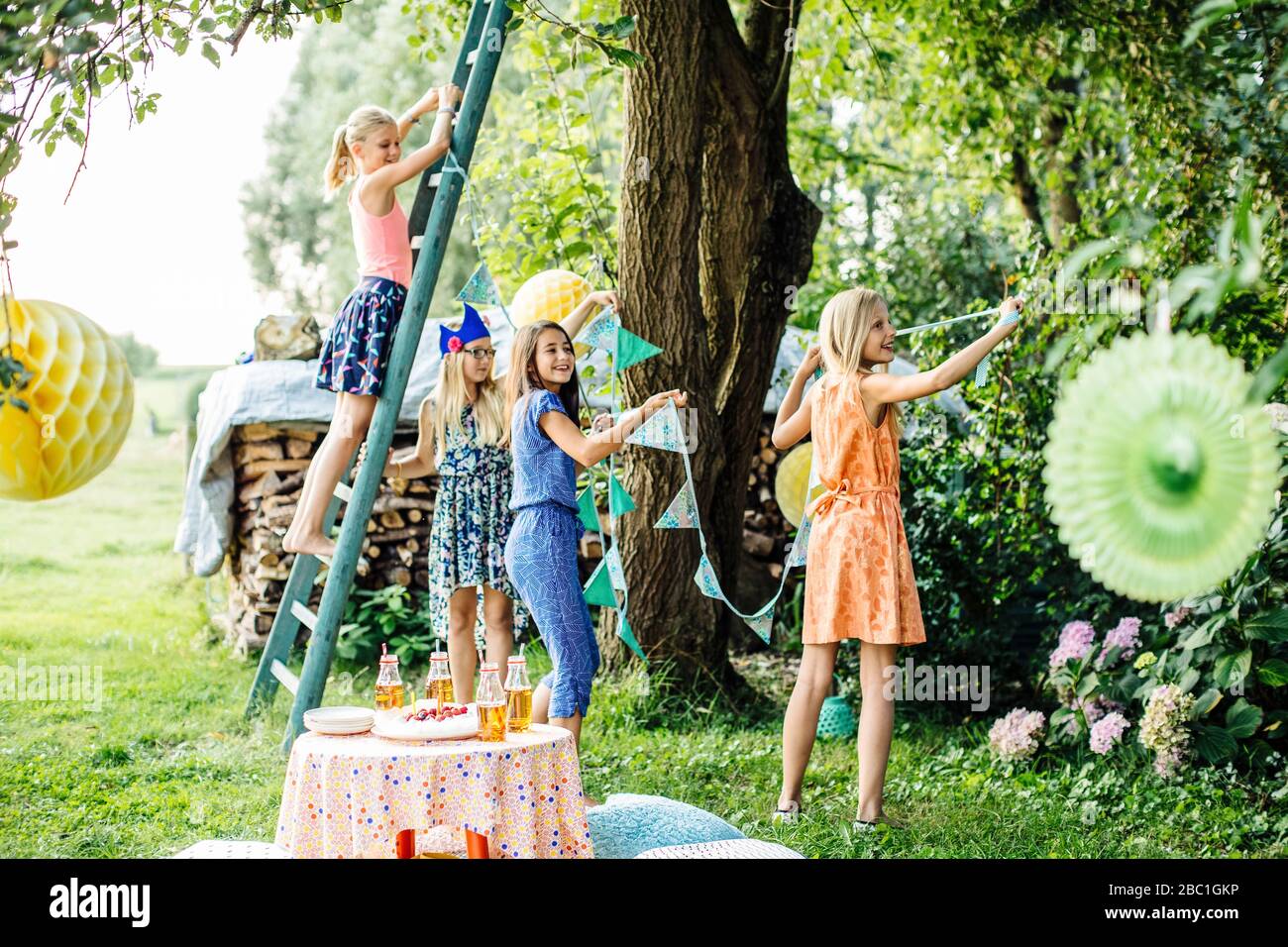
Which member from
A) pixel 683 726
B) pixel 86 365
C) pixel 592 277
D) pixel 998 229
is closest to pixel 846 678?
pixel 683 726

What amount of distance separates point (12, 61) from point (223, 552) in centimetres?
478

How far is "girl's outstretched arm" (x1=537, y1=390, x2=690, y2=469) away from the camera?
3877mm

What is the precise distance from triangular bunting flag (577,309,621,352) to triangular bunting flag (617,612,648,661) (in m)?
1.06

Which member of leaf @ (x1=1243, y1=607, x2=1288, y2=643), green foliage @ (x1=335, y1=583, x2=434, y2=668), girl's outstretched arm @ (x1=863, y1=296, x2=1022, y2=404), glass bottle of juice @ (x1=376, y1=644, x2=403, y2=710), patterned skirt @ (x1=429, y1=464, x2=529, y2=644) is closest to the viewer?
glass bottle of juice @ (x1=376, y1=644, x2=403, y2=710)

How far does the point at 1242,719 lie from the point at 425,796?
120 inches

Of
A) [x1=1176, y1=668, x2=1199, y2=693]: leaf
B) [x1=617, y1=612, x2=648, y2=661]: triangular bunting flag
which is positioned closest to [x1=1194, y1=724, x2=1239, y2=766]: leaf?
[x1=1176, y1=668, x2=1199, y2=693]: leaf

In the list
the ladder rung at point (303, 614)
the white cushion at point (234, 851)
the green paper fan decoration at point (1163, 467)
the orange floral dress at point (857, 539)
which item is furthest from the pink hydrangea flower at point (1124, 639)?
the white cushion at point (234, 851)

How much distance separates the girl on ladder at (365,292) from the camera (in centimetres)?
452

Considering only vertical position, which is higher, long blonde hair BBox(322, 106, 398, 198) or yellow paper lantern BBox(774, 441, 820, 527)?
long blonde hair BBox(322, 106, 398, 198)

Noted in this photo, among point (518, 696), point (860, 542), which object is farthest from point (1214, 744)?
point (518, 696)

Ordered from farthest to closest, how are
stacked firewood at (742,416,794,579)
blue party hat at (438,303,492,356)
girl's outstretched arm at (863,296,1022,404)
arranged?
stacked firewood at (742,416,794,579) < blue party hat at (438,303,492,356) < girl's outstretched arm at (863,296,1022,404)

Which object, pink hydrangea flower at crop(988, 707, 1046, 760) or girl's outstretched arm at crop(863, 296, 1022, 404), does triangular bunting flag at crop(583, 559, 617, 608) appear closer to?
girl's outstretched arm at crop(863, 296, 1022, 404)
